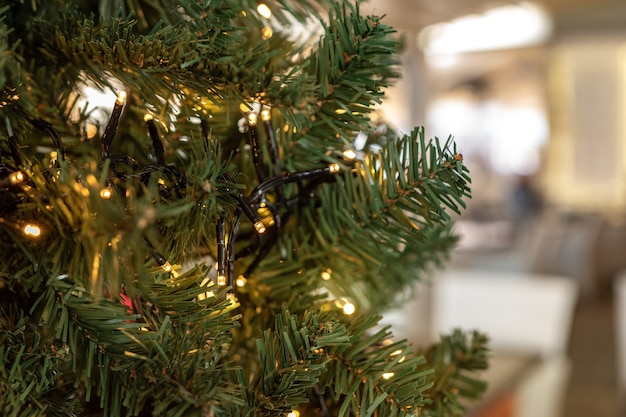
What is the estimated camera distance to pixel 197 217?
11.7 inches

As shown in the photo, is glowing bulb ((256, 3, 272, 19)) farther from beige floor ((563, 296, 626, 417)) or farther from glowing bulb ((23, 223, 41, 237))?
beige floor ((563, 296, 626, 417))

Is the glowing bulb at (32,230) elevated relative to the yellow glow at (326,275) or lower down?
elevated

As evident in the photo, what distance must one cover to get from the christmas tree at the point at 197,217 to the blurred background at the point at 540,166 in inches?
69.6

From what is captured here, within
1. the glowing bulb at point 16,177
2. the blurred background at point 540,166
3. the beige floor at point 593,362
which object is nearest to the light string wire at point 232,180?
the glowing bulb at point 16,177

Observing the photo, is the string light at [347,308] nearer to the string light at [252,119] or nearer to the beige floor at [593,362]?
the string light at [252,119]

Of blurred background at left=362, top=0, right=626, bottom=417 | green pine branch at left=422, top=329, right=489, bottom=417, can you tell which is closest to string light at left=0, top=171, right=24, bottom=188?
green pine branch at left=422, top=329, right=489, bottom=417

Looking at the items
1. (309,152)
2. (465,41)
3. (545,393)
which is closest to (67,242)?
(309,152)

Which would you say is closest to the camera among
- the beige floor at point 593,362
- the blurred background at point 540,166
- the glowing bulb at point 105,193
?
the glowing bulb at point 105,193

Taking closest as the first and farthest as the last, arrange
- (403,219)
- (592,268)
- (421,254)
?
(403,219)
(421,254)
(592,268)

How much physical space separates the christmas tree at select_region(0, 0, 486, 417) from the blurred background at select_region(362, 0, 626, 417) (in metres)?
1.77

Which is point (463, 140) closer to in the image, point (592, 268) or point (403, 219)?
point (592, 268)

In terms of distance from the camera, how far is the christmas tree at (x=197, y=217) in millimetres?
281

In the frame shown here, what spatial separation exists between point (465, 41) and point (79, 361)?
7330mm

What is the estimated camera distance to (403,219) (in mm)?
379
